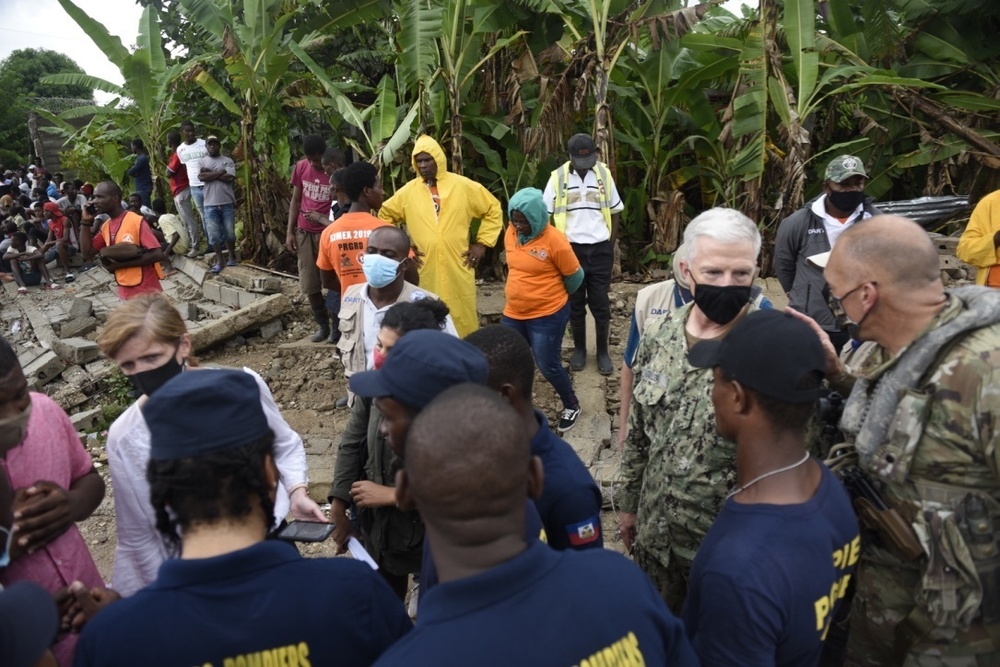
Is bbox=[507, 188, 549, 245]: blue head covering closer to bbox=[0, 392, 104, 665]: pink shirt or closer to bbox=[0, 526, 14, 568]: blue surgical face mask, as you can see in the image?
bbox=[0, 392, 104, 665]: pink shirt

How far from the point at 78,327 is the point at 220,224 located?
7.07ft

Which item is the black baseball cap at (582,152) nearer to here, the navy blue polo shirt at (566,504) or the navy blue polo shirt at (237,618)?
the navy blue polo shirt at (566,504)

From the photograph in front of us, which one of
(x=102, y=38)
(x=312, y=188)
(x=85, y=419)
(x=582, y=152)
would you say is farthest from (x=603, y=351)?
(x=102, y=38)

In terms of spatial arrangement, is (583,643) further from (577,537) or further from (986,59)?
(986,59)

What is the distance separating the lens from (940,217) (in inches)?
310

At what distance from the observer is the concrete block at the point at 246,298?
8016 millimetres

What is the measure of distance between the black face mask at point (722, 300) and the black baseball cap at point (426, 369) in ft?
3.37

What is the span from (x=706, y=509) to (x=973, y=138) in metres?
7.24

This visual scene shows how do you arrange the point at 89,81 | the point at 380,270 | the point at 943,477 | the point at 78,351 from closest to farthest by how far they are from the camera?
the point at 943,477, the point at 380,270, the point at 78,351, the point at 89,81

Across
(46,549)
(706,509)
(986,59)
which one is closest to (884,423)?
(706,509)

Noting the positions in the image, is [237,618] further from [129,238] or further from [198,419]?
[129,238]

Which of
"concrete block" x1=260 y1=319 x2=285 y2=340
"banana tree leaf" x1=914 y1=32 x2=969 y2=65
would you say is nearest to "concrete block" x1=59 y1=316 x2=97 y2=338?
"concrete block" x1=260 y1=319 x2=285 y2=340

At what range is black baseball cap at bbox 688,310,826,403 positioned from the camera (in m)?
1.67

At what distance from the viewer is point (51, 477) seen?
6.89 feet
